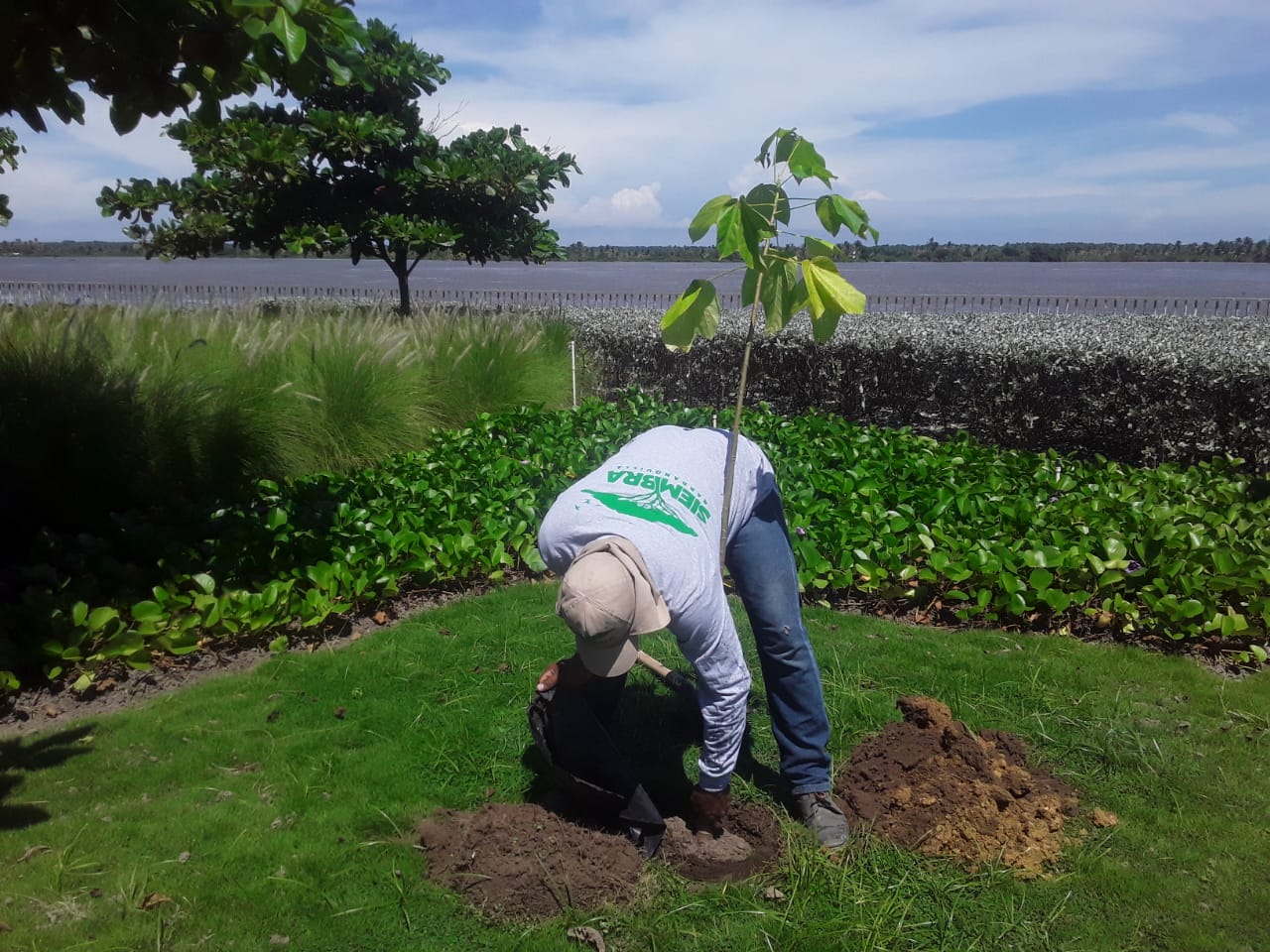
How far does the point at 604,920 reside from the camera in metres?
2.60

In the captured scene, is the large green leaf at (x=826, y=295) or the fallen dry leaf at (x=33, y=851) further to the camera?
the fallen dry leaf at (x=33, y=851)

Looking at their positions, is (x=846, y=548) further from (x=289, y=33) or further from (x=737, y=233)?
(x=289, y=33)

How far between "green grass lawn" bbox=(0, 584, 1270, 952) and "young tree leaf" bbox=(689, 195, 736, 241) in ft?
6.20

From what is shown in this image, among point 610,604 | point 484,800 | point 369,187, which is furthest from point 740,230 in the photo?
point 369,187

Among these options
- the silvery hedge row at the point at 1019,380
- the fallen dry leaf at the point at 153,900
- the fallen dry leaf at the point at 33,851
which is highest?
the silvery hedge row at the point at 1019,380

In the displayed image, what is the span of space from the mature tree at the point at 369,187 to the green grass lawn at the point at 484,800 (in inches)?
365

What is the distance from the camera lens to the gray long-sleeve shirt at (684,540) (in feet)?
7.78

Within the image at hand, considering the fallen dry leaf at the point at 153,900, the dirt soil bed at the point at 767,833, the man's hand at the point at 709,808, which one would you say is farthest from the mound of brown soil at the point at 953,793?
the fallen dry leaf at the point at 153,900

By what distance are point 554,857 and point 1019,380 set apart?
21.5 feet

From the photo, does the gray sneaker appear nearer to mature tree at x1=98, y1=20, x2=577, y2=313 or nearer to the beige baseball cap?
the beige baseball cap

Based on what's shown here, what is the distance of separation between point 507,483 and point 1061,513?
333 centimetres

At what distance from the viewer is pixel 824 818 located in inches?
115

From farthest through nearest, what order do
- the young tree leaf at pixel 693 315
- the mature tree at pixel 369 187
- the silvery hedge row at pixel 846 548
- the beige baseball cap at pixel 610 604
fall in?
the mature tree at pixel 369 187 < the silvery hedge row at pixel 846 548 < the young tree leaf at pixel 693 315 < the beige baseball cap at pixel 610 604

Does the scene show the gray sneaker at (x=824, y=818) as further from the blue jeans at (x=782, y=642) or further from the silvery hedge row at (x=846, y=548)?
the silvery hedge row at (x=846, y=548)
